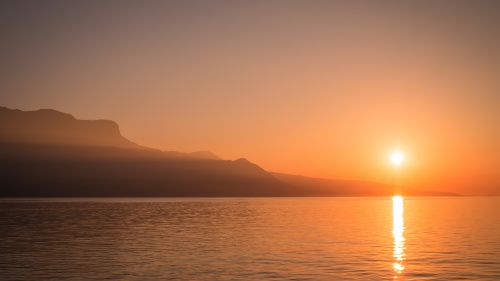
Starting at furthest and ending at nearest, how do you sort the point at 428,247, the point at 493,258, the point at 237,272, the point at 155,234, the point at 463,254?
the point at 155,234
the point at 428,247
the point at 463,254
the point at 493,258
the point at 237,272

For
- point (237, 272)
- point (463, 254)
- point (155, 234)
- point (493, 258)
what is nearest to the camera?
point (237, 272)

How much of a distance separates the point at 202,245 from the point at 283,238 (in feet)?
38.4

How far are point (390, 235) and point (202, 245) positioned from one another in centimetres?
2645

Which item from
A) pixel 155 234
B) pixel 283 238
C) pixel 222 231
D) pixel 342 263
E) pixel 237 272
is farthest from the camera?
pixel 222 231

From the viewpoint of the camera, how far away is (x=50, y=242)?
57.2 metres

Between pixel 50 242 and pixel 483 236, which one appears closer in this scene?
pixel 50 242

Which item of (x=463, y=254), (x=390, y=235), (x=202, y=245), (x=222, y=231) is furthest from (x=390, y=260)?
(x=222, y=231)

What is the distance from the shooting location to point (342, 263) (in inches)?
1644

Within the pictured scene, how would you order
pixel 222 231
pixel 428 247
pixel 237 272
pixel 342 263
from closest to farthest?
pixel 237 272, pixel 342 263, pixel 428 247, pixel 222 231

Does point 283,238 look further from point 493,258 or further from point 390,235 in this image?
point 493,258

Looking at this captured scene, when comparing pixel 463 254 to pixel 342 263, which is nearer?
pixel 342 263

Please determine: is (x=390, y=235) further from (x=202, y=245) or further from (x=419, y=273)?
(x=419, y=273)

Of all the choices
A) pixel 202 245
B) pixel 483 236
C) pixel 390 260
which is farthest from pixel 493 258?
pixel 202 245

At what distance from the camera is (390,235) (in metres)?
67.6
